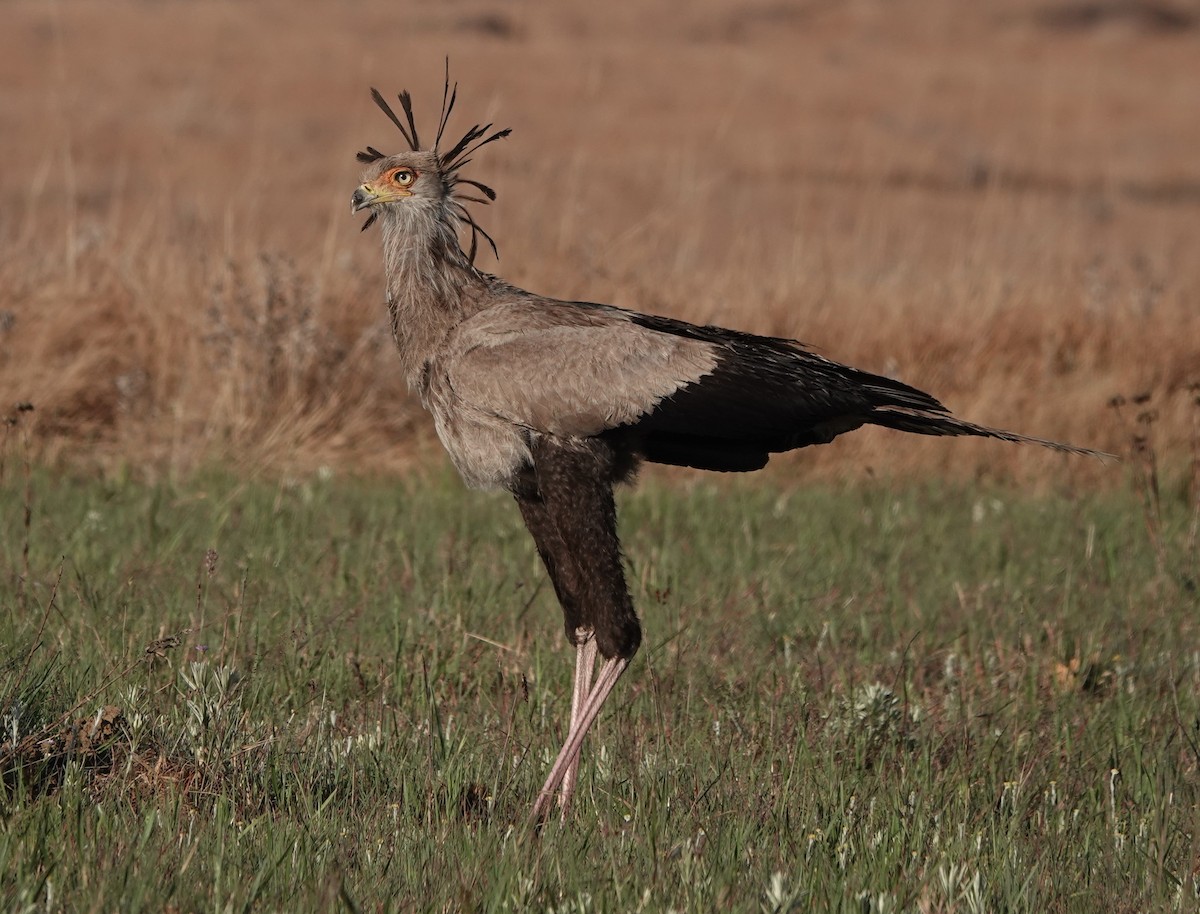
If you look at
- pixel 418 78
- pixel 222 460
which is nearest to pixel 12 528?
pixel 222 460

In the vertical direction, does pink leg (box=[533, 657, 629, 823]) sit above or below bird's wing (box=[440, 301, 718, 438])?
below

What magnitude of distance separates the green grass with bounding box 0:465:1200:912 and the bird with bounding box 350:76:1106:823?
389mm

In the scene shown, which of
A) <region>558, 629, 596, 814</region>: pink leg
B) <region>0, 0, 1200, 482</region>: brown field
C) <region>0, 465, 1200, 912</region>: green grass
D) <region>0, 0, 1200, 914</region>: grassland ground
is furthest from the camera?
<region>0, 0, 1200, 482</region>: brown field

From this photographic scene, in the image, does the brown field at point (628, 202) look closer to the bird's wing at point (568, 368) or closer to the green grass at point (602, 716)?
the green grass at point (602, 716)

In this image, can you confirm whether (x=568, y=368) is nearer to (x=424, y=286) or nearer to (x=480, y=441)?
(x=480, y=441)

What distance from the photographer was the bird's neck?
470 centimetres

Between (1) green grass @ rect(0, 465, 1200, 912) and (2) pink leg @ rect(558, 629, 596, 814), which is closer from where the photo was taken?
(1) green grass @ rect(0, 465, 1200, 912)

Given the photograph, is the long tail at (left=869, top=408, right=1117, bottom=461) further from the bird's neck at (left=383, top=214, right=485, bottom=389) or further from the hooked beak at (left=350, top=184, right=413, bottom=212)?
the hooked beak at (left=350, top=184, right=413, bottom=212)

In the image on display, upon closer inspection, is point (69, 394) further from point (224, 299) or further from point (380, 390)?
point (380, 390)

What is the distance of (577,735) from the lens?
4.25m

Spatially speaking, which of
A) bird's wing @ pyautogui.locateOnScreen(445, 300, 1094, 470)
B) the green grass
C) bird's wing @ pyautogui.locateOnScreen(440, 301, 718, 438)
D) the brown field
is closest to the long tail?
bird's wing @ pyautogui.locateOnScreen(445, 300, 1094, 470)

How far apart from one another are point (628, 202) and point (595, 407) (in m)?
18.7

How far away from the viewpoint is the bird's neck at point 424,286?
15.4 ft

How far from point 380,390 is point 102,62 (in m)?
25.3
